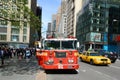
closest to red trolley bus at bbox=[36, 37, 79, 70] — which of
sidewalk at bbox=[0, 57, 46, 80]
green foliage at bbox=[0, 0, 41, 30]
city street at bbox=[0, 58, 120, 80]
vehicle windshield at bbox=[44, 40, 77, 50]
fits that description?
vehicle windshield at bbox=[44, 40, 77, 50]

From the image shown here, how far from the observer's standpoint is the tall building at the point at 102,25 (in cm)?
10475

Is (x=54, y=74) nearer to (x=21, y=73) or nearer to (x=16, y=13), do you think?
(x=21, y=73)

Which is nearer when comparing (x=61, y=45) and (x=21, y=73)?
(x=21, y=73)

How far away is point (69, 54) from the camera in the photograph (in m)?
21.5

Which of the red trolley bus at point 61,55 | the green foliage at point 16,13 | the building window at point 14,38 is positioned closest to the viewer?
the red trolley bus at point 61,55

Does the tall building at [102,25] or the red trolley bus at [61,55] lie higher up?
the tall building at [102,25]

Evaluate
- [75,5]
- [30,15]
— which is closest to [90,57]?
[30,15]

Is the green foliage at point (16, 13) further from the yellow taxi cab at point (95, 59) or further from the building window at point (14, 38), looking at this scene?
the building window at point (14, 38)

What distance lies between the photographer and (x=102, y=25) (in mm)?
106000

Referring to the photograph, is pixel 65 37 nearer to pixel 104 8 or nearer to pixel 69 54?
pixel 69 54

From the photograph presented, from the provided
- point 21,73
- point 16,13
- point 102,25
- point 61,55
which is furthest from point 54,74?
point 102,25

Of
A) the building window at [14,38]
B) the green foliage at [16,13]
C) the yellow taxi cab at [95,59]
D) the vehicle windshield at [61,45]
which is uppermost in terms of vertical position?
the building window at [14,38]

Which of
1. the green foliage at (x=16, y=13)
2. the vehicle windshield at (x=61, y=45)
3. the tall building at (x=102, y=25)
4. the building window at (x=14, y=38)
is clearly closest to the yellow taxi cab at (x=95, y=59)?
the green foliage at (x=16, y=13)

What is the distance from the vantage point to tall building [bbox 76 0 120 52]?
105 metres
